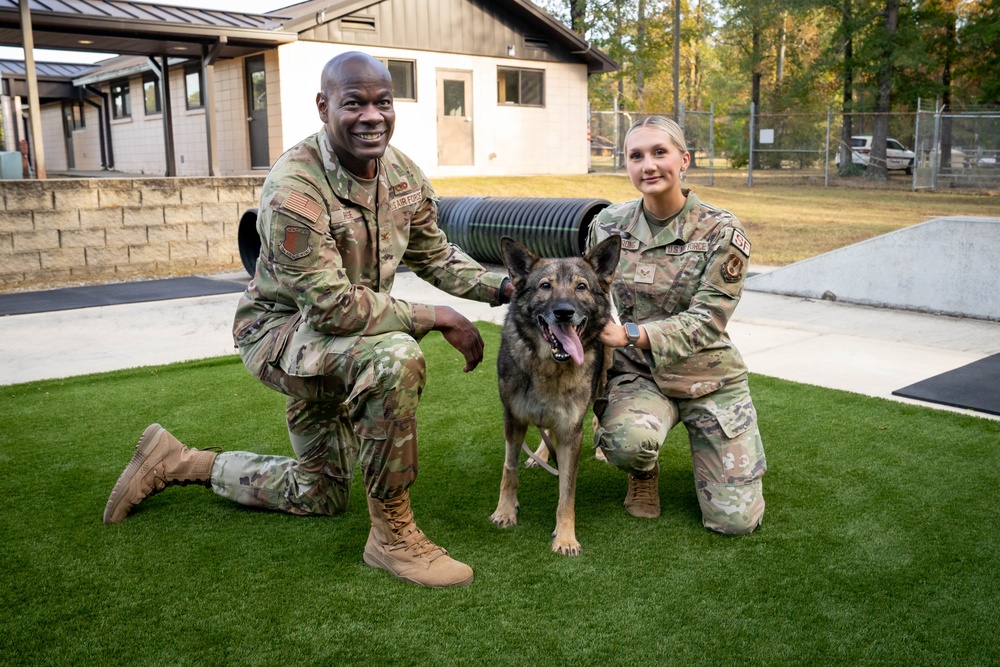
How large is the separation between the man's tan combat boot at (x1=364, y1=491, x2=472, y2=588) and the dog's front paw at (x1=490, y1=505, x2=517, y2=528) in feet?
1.50

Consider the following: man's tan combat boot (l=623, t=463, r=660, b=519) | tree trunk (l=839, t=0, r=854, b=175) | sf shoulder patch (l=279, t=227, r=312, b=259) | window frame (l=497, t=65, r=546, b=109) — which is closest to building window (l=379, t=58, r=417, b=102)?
window frame (l=497, t=65, r=546, b=109)

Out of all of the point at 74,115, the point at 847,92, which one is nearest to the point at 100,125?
the point at 74,115

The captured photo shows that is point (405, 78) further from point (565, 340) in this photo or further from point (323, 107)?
point (565, 340)

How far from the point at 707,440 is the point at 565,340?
899mm

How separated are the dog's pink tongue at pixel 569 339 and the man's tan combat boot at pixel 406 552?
0.76 meters

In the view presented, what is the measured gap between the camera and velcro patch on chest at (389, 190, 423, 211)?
3.17 m

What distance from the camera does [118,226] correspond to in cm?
1000

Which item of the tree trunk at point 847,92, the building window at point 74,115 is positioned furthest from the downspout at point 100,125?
the tree trunk at point 847,92

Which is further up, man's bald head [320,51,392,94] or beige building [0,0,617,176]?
beige building [0,0,617,176]

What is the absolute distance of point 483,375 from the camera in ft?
18.5

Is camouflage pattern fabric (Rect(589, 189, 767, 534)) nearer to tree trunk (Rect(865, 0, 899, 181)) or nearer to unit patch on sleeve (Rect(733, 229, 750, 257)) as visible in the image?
unit patch on sleeve (Rect(733, 229, 750, 257))

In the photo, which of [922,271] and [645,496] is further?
[922,271]

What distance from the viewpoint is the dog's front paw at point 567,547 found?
3104mm

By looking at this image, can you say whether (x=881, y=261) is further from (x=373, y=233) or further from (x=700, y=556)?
(x=373, y=233)
